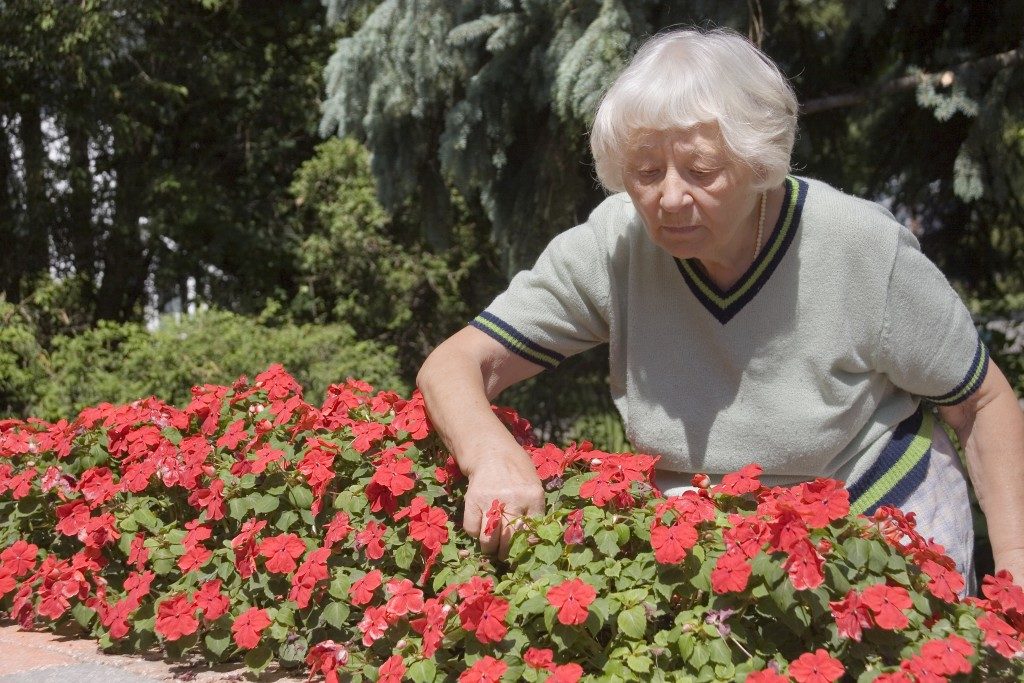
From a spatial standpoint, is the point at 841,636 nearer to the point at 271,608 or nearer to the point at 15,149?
the point at 271,608

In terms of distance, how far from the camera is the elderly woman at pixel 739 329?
1820 mm

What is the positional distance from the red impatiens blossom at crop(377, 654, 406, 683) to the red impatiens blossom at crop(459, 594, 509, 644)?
0.49 feet

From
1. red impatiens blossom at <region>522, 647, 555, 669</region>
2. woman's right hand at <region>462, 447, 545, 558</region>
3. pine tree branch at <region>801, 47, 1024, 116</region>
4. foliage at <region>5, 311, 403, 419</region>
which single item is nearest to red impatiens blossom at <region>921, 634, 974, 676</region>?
red impatiens blossom at <region>522, 647, 555, 669</region>

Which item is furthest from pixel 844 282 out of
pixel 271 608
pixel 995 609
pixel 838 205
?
pixel 271 608

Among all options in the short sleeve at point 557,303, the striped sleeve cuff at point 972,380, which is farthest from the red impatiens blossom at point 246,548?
the striped sleeve cuff at point 972,380

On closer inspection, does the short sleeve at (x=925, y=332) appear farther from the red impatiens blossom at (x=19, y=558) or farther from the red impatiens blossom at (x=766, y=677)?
the red impatiens blossom at (x=19, y=558)

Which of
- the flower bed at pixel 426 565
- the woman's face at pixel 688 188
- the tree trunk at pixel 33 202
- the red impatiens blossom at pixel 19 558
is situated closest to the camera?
the flower bed at pixel 426 565

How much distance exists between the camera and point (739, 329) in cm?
201

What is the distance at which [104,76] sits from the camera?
21.0 ft

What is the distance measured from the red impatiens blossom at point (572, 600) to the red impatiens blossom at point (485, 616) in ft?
0.30

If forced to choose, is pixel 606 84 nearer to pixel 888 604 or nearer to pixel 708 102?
pixel 708 102

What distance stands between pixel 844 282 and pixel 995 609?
617mm

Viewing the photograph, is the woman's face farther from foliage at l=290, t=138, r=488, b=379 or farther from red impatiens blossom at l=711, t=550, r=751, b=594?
foliage at l=290, t=138, r=488, b=379

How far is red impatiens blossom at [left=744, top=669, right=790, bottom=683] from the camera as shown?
1.45 meters
